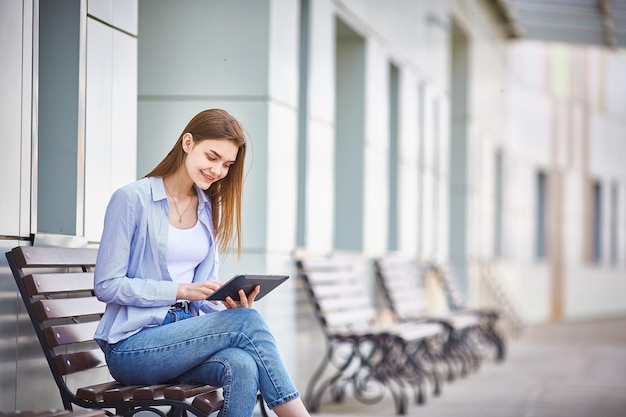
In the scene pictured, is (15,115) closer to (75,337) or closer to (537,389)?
(75,337)

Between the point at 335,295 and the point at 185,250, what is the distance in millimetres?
4112

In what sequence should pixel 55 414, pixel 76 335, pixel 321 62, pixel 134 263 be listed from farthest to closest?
pixel 321 62 < pixel 76 335 < pixel 134 263 < pixel 55 414

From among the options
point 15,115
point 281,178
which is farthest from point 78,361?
point 281,178

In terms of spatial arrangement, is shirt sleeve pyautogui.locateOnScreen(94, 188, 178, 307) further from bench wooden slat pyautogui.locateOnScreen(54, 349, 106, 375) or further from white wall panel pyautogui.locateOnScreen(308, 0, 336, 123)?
white wall panel pyautogui.locateOnScreen(308, 0, 336, 123)

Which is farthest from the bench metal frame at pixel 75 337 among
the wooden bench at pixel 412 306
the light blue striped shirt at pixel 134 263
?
the wooden bench at pixel 412 306

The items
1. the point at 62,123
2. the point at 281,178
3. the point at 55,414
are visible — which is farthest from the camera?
the point at 281,178

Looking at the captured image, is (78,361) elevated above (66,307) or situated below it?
below

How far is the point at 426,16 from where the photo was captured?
42.1ft

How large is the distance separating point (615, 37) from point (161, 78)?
12.0 m

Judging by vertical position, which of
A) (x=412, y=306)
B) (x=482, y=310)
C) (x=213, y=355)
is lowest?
(x=482, y=310)

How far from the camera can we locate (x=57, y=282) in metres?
4.30

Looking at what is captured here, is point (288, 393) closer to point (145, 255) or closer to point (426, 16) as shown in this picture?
point (145, 255)

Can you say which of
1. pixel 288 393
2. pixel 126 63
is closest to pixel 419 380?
pixel 126 63

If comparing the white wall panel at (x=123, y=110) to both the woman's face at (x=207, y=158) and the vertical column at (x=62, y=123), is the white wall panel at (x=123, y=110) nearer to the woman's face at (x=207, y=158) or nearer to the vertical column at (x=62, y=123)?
the vertical column at (x=62, y=123)
